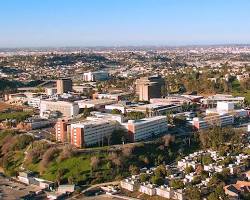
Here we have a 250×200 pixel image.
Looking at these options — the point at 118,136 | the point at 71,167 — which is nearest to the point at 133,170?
the point at 71,167

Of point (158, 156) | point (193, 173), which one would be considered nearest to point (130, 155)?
point (158, 156)

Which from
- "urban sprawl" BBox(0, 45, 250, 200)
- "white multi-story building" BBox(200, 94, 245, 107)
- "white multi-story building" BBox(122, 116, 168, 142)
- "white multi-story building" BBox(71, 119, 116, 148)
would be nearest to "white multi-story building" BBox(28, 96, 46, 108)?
"urban sprawl" BBox(0, 45, 250, 200)

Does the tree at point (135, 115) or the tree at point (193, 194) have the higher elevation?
the tree at point (135, 115)

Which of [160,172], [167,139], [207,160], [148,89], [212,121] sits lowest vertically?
[160,172]

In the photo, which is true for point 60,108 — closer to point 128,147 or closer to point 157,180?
point 128,147

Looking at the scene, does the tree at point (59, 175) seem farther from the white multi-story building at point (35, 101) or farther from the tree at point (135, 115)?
the white multi-story building at point (35, 101)

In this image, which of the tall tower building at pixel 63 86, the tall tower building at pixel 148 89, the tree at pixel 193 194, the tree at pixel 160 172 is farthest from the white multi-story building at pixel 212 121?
the tall tower building at pixel 63 86
